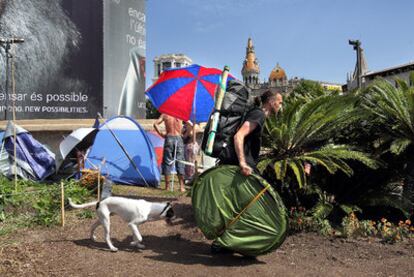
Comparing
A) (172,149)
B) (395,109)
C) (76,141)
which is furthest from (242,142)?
(76,141)

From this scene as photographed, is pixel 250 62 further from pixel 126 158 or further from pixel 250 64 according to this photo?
pixel 126 158

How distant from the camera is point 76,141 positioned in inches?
330

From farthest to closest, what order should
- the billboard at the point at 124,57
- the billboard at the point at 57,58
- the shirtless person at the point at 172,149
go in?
the billboard at the point at 124,57
the billboard at the point at 57,58
the shirtless person at the point at 172,149

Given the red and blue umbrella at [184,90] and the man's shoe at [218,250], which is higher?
the red and blue umbrella at [184,90]

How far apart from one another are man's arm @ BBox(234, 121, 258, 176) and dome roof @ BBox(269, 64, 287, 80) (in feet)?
497

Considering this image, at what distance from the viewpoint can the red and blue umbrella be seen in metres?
8.30

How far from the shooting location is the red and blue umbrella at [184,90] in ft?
27.2

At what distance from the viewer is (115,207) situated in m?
4.61

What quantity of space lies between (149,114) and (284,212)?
209ft

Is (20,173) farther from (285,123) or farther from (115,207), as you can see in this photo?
(285,123)

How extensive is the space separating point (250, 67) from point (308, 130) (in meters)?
157

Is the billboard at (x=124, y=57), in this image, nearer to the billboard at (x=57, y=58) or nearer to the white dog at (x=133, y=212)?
the billboard at (x=57, y=58)

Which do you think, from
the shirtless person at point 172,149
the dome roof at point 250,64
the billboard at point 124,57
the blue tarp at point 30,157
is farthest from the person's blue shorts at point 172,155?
the dome roof at point 250,64

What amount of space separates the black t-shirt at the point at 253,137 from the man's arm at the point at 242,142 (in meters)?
0.07
